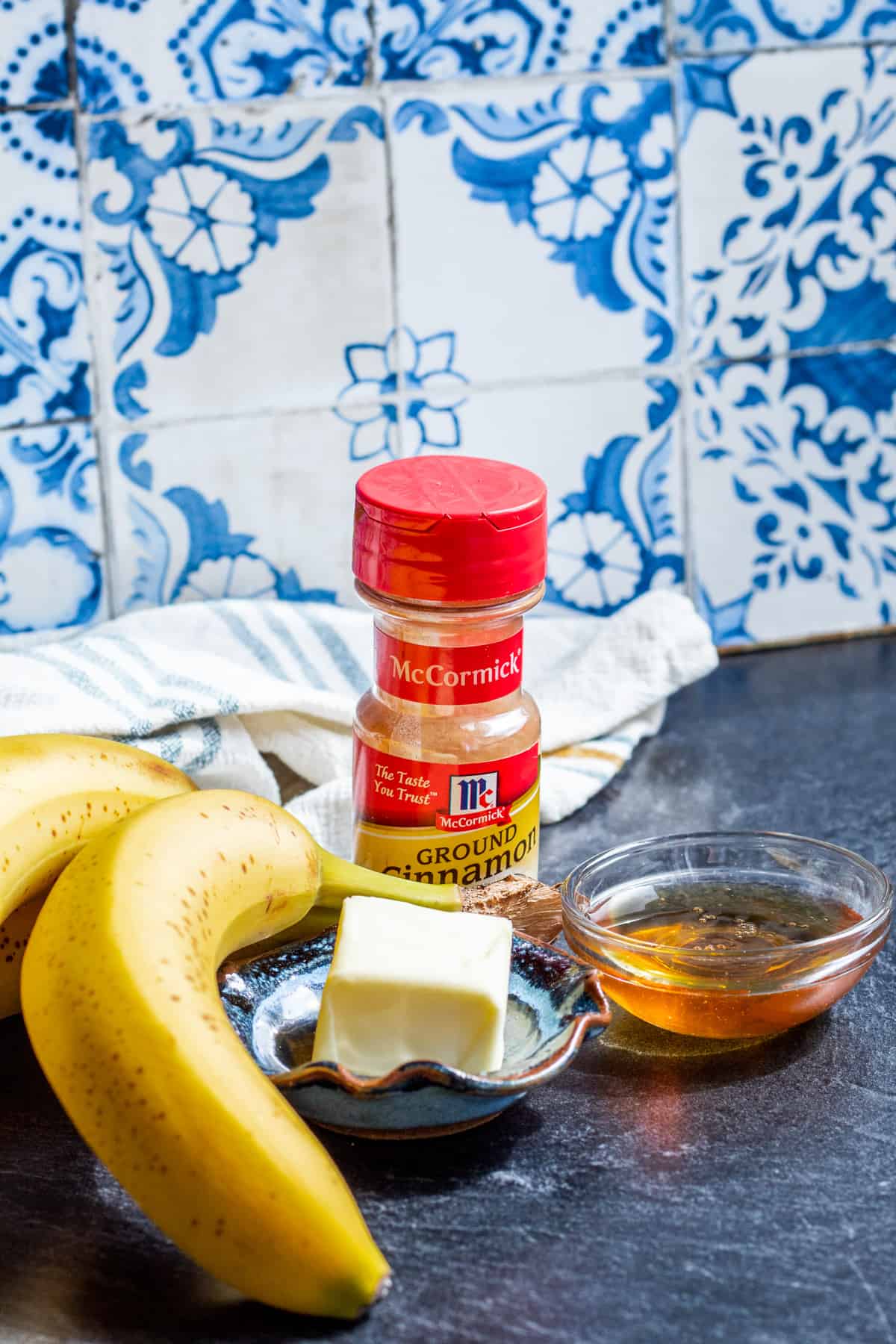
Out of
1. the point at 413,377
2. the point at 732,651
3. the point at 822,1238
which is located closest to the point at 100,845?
the point at 822,1238

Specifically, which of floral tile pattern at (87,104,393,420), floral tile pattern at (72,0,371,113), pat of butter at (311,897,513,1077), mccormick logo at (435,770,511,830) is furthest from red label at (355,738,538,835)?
floral tile pattern at (72,0,371,113)

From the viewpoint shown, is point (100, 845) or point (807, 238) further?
point (807, 238)

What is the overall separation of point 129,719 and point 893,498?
0.58m

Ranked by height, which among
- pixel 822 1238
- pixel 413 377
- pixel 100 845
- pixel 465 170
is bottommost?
pixel 822 1238

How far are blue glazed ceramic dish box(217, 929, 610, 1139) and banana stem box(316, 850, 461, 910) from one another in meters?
0.02

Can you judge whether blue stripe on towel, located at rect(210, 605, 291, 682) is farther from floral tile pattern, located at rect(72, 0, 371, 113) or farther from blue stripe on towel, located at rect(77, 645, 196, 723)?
floral tile pattern, located at rect(72, 0, 371, 113)

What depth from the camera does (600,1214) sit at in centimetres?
54

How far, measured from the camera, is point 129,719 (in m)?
0.78

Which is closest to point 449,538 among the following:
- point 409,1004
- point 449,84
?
point 409,1004

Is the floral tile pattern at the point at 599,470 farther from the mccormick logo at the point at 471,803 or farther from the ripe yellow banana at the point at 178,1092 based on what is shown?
the ripe yellow banana at the point at 178,1092

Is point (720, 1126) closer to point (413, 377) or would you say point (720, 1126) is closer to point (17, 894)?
point (17, 894)

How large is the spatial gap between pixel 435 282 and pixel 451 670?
367 mm

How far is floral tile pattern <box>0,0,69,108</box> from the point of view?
0.83 m

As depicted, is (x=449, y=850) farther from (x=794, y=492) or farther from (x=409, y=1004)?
(x=794, y=492)
